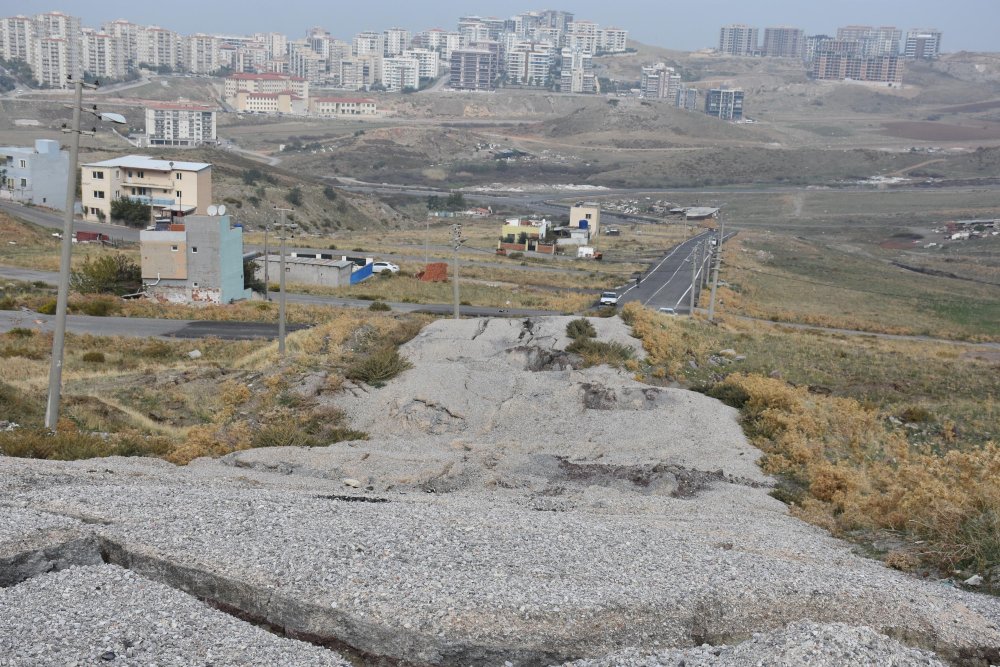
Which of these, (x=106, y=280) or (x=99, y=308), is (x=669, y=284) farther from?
(x=99, y=308)

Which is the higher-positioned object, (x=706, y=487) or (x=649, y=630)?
(x=649, y=630)

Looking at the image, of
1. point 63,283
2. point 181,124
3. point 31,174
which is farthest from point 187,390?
point 181,124

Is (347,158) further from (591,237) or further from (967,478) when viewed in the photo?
(967,478)

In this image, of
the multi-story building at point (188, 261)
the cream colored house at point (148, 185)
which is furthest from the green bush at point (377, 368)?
the cream colored house at point (148, 185)

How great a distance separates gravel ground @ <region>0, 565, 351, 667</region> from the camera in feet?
29.5

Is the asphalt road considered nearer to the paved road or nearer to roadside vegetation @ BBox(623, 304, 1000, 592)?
the paved road

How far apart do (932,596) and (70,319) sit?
3997 cm

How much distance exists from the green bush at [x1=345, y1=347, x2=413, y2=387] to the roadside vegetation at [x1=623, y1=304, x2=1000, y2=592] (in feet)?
26.5

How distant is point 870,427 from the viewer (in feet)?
84.3

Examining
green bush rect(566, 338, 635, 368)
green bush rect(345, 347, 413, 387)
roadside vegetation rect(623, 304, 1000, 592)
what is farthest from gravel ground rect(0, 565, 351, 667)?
green bush rect(566, 338, 635, 368)

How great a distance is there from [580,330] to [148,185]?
68.0 metres

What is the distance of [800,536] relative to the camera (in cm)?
1500

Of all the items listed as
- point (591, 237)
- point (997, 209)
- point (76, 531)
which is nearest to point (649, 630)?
point (76, 531)

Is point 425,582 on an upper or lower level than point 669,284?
upper
